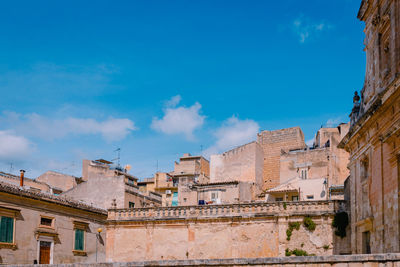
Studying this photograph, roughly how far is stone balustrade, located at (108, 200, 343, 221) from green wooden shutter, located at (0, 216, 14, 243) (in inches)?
247

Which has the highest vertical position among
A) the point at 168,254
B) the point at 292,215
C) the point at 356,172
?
the point at 356,172

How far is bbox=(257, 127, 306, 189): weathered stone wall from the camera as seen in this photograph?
5119cm

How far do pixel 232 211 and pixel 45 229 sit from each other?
385 inches

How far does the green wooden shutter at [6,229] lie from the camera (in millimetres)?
25172

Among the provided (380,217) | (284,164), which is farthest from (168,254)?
(284,164)

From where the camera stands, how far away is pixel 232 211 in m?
27.9

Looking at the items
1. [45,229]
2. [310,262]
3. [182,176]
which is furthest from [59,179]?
[310,262]

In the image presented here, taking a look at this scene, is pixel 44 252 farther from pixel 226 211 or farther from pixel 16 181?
pixel 16 181

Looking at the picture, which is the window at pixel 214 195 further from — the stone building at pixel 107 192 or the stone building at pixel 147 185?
the stone building at pixel 147 185

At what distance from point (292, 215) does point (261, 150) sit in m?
25.2

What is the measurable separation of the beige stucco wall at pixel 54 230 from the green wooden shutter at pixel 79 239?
0.35 metres

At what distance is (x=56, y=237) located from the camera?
2853 centimetres

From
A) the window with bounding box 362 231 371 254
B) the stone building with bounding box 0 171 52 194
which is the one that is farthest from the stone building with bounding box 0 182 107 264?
the window with bounding box 362 231 371 254

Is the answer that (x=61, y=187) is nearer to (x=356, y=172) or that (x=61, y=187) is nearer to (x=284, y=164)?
(x=284, y=164)
